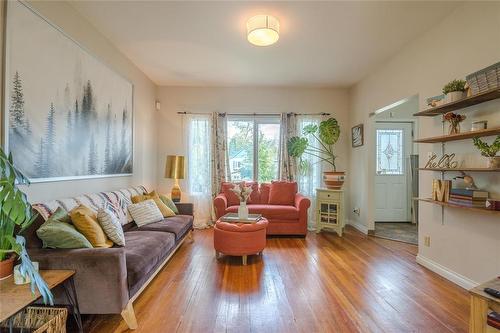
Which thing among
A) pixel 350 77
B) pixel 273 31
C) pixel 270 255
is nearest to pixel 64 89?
pixel 273 31

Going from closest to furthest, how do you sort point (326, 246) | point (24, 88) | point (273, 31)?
point (24, 88) < point (273, 31) < point (326, 246)

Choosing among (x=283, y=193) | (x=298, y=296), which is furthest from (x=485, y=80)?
(x=283, y=193)

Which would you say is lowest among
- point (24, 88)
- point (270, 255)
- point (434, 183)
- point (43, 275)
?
point (270, 255)

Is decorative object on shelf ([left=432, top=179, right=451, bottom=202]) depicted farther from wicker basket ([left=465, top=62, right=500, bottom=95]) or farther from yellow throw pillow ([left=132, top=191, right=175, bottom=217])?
yellow throw pillow ([left=132, top=191, right=175, bottom=217])

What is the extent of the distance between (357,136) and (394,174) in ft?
4.37

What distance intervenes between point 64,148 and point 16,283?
54.4 inches

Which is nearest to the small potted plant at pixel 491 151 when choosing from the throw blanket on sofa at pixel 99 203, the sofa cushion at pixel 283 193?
the sofa cushion at pixel 283 193

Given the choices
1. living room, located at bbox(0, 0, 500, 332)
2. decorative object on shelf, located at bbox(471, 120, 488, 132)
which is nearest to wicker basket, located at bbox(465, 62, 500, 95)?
living room, located at bbox(0, 0, 500, 332)

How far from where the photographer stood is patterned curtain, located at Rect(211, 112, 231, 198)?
15.9 ft

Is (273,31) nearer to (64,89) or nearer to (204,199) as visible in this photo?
(64,89)

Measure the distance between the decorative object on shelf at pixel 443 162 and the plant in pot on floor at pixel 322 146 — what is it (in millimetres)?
1642

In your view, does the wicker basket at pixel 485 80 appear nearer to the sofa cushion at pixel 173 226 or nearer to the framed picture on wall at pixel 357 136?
the framed picture on wall at pixel 357 136

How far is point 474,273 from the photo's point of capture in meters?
2.30

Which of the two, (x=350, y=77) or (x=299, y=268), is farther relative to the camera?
(x=350, y=77)
